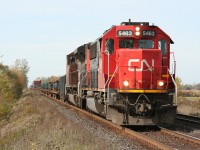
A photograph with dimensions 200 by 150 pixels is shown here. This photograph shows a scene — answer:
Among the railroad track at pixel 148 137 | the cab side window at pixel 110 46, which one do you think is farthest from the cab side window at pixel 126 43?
the railroad track at pixel 148 137

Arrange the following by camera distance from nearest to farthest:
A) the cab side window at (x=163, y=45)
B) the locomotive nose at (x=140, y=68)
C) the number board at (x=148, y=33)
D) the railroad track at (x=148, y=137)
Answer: the railroad track at (x=148, y=137), the locomotive nose at (x=140, y=68), the number board at (x=148, y=33), the cab side window at (x=163, y=45)

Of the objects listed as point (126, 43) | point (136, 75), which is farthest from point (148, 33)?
point (136, 75)

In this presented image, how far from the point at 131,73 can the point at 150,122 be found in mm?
1829

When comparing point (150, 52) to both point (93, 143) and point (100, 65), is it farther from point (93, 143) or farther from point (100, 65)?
point (93, 143)

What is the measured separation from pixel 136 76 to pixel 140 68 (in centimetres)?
31

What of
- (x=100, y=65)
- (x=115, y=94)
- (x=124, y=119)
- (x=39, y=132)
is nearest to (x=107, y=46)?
(x=100, y=65)

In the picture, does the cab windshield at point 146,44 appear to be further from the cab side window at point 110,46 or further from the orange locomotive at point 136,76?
the cab side window at point 110,46

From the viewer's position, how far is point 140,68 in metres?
13.2

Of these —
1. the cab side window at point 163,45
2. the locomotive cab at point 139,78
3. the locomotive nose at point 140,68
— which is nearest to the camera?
the locomotive cab at point 139,78

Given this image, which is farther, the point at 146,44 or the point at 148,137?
the point at 146,44

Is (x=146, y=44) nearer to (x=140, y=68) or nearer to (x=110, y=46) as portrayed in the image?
(x=140, y=68)

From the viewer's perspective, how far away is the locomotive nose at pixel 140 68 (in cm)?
1309

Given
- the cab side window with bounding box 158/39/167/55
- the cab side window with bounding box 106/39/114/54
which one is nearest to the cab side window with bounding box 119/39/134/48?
the cab side window with bounding box 106/39/114/54

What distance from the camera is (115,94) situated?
13.1m
